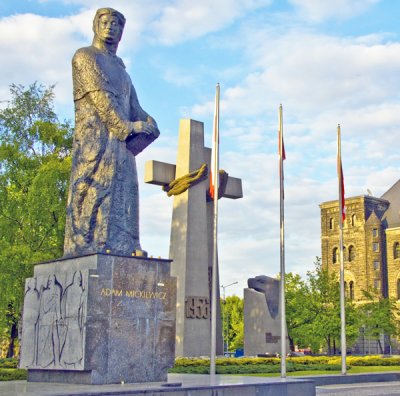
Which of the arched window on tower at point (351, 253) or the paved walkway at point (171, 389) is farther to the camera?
the arched window on tower at point (351, 253)

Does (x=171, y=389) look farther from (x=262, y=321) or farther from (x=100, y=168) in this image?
(x=262, y=321)

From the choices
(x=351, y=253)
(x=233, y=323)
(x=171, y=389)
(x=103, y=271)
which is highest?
(x=351, y=253)

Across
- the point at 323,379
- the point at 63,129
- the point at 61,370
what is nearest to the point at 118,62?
the point at 61,370

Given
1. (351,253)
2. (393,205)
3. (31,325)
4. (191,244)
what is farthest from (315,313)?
(31,325)

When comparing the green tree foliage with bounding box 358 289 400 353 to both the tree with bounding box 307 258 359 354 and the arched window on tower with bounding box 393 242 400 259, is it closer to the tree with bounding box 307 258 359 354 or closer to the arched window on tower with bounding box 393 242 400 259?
the tree with bounding box 307 258 359 354

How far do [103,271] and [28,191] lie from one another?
20.5 metres

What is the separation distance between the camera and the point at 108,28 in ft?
46.4

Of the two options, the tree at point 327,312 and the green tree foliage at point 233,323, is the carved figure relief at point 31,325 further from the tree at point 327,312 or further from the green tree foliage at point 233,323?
the green tree foliage at point 233,323

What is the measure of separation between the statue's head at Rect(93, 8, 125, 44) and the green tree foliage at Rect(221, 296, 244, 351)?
70.0 metres

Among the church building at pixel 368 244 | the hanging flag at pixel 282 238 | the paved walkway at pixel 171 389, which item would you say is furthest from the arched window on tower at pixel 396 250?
the paved walkway at pixel 171 389

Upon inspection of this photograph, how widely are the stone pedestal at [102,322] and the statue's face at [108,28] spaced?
16.1 ft

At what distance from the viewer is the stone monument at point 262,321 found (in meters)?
34.8

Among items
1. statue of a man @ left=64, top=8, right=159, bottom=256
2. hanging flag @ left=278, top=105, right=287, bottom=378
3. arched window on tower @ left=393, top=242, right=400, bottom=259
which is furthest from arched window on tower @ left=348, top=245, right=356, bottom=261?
statue of a man @ left=64, top=8, right=159, bottom=256

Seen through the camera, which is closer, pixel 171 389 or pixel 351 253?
pixel 171 389
